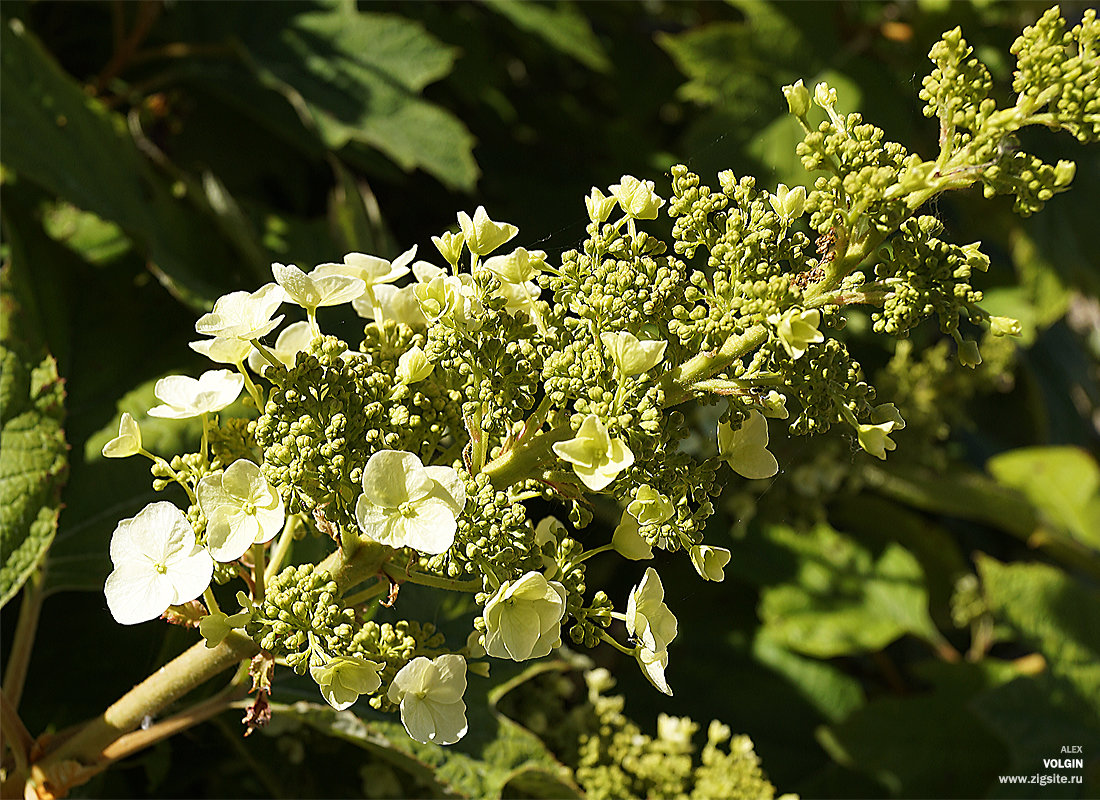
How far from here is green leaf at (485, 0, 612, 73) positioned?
2.12 meters

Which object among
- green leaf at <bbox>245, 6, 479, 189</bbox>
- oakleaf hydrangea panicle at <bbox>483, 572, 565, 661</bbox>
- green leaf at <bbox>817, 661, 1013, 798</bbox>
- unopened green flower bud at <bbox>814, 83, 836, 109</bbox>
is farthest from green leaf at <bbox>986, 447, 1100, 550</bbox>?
oakleaf hydrangea panicle at <bbox>483, 572, 565, 661</bbox>

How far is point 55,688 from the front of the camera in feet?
4.22

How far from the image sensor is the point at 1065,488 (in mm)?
2676

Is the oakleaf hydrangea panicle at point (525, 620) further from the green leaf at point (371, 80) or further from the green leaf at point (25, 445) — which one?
the green leaf at point (371, 80)

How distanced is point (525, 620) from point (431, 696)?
0.35 ft

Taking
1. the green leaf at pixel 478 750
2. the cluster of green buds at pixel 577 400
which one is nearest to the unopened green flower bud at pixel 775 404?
the cluster of green buds at pixel 577 400

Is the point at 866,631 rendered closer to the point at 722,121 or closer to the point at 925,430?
the point at 925,430

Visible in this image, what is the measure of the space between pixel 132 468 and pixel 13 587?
0.24m

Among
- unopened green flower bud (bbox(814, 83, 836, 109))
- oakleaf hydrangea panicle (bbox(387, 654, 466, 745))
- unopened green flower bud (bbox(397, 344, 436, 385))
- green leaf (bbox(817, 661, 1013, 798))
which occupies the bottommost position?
green leaf (bbox(817, 661, 1013, 798))

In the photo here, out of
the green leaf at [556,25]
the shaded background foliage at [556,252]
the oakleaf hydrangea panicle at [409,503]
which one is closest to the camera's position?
the oakleaf hydrangea panicle at [409,503]

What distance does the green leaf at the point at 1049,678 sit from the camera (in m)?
1.95

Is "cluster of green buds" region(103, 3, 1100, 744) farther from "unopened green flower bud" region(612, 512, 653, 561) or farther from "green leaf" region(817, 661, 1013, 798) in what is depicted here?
"green leaf" region(817, 661, 1013, 798)

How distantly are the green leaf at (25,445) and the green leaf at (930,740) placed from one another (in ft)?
5.32

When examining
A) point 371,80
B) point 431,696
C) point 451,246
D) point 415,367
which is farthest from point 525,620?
point 371,80
